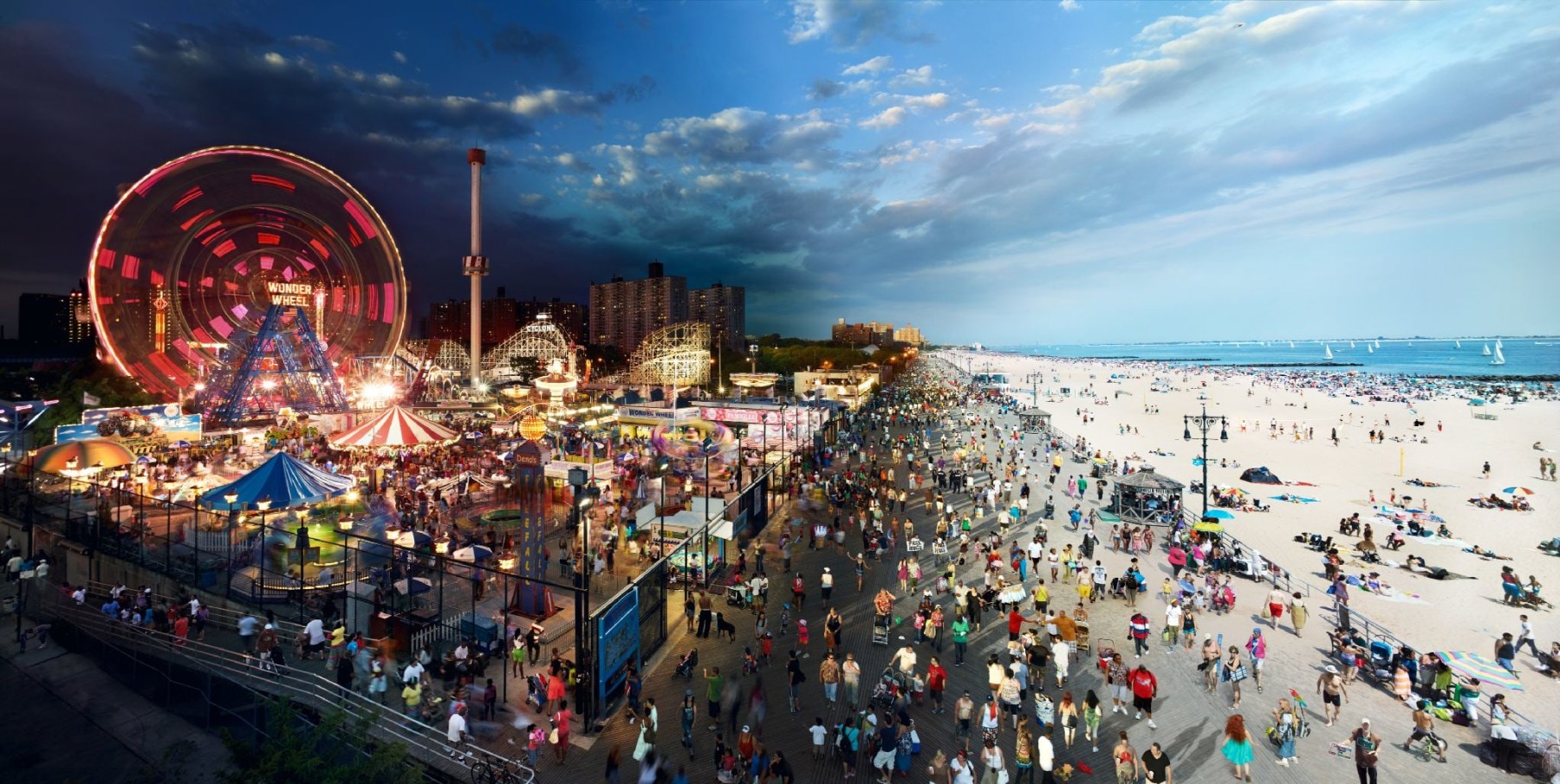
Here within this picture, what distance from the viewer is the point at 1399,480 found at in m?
30.7

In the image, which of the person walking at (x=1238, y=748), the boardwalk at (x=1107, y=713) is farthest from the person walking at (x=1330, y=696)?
the person walking at (x=1238, y=748)

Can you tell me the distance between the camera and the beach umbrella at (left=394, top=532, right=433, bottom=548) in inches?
627

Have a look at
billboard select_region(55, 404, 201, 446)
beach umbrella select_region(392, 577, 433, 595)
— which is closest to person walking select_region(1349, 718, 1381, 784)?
beach umbrella select_region(392, 577, 433, 595)

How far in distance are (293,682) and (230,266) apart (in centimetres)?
3801

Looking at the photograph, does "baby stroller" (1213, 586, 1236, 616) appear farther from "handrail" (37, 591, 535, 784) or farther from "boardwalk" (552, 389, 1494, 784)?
"handrail" (37, 591, 535, 784)

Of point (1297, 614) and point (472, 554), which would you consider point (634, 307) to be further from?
point (1297, 614)

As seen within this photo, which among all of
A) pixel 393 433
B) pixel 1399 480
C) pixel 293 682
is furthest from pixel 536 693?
pixel 1399 480

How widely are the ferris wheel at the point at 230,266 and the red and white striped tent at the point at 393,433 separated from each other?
18.0m

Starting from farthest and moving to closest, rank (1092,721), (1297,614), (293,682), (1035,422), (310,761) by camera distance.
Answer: (1035,422)
(1297,614)
(293,682)
(1092,721)
(310,761)

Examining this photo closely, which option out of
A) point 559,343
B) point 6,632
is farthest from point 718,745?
point 559,343

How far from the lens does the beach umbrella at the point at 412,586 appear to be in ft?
43.1

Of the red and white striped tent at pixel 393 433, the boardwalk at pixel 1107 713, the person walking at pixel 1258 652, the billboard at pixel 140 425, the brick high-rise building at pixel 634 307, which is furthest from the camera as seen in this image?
the brick high-rise building at pixel 634 307

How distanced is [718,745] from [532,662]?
202 inches

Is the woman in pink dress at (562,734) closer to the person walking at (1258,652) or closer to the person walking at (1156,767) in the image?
the person walking at (1156,767)
